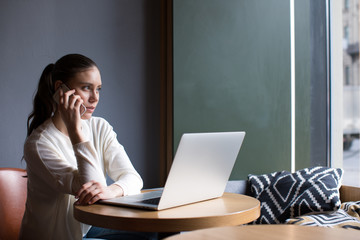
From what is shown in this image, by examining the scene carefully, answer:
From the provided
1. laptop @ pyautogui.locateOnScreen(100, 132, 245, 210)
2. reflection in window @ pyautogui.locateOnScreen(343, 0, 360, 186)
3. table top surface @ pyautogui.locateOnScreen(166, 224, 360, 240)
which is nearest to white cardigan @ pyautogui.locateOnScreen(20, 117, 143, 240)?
laptop @ pyautogui.locateOnScreen(100, 132, 245, 210)

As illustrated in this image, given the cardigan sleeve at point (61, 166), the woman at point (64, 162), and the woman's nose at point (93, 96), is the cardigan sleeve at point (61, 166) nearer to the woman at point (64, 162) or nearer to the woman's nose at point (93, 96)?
the woman at point (64, 162)

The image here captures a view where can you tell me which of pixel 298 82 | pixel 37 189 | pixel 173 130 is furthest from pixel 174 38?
pixel 37 189

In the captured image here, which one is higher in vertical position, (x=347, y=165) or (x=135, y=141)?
(x=135, y=141)

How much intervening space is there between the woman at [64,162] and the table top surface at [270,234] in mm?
662

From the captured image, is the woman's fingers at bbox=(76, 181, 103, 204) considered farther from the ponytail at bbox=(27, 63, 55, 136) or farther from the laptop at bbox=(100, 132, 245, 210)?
the ponytail at bbox=(27, 63, 55, 136)

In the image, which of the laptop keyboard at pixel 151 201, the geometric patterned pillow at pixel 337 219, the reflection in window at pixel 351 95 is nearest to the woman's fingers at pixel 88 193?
the laptop keyboard at pixel 151 201

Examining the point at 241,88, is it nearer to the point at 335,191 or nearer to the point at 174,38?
the point at 174,38

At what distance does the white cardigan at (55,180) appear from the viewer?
5.03 ft

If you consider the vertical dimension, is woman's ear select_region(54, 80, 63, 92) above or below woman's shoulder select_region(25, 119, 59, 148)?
above

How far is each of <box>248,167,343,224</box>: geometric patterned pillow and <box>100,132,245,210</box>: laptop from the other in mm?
1116

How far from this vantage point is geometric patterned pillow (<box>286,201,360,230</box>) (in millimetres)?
2168

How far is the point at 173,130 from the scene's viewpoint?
2.99 meters

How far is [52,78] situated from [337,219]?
1657mm

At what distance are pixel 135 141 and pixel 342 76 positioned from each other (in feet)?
5.35
